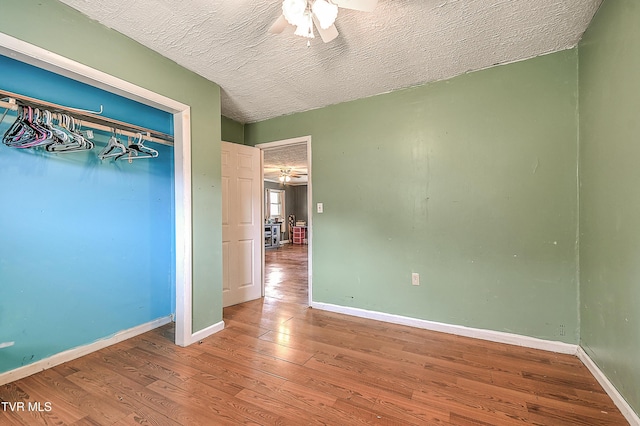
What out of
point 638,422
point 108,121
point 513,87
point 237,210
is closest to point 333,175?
point 237,210

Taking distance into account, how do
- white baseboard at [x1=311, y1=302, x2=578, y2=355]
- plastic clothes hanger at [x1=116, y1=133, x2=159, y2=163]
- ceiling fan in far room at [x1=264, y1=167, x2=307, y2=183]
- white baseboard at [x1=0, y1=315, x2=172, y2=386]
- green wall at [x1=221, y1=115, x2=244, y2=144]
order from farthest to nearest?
ceiling fan in far room at [x1=264, y1=167, x2=307, y2=183] → green wall at [x1=221, y1=115, x2=244, y2=144] → plastic clothes hanger at [x1=116, y1=133, x2=159, y2=163] → white baseboard at [x1=311, y1=302, x2=578, y2=355] → white baseboard at [x1=0, y1=315, x2=172, y2=386]

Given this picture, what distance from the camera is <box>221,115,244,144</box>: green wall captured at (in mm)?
3477

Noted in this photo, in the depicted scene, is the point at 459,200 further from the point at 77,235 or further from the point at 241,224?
the point at 77,235

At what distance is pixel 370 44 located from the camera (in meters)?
1.98

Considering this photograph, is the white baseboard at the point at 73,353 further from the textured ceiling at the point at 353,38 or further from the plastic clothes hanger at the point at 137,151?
the textured ceiling at the point at 353,38

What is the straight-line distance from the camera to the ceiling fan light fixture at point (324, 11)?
4.52ft

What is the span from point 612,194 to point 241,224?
335cm

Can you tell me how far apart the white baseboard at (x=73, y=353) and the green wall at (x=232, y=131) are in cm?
230

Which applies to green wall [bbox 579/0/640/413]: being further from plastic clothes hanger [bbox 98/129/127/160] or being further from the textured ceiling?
plastic clothes hanger [bbox 98/129/127/160]

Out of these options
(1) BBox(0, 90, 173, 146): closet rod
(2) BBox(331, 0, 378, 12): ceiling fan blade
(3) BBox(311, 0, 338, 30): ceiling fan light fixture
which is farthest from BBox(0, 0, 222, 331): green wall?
(2) BBox(331, 0, 378, 12): ceiling fan blade

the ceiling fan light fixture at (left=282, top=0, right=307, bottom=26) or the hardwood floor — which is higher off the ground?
the ceiling fan light fixture at (left=282, top=0, right=307, bottom=26)

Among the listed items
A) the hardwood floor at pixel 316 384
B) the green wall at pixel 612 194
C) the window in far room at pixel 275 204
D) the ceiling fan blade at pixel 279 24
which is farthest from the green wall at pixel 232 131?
the window in far room at pixel 275 204

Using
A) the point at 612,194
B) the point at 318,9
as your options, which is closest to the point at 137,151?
the point at 318,9

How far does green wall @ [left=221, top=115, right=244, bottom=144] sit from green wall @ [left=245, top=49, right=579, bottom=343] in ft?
3.64
